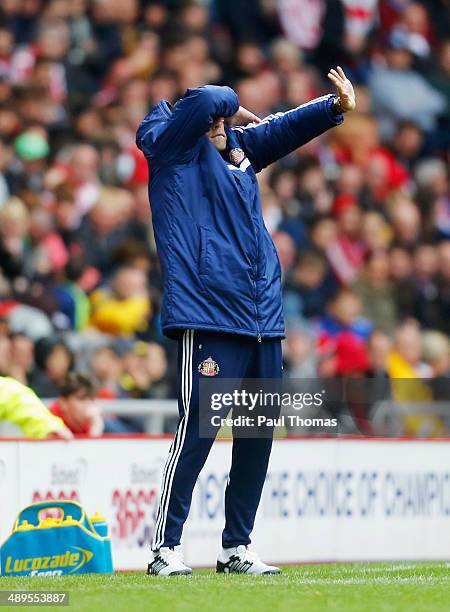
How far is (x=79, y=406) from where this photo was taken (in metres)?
9.27

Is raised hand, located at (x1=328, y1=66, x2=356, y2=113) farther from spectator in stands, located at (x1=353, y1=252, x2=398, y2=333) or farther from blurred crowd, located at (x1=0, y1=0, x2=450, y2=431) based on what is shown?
spectator in stands, located at (x1=353, y1=252, x2=398, y2=333)

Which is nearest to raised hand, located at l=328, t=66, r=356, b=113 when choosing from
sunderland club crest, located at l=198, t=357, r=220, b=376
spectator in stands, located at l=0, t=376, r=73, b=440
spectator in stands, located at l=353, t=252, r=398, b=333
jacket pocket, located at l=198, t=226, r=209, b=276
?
jacket pocket, located at l=198, t=226, r=209, b=276

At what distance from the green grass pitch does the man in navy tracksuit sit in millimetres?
314

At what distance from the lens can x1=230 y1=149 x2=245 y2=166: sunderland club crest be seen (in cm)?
650

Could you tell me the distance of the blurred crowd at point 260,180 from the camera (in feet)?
36.4

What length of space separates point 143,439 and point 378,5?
8.87 m

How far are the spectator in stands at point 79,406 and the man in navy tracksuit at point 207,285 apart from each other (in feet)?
9.41

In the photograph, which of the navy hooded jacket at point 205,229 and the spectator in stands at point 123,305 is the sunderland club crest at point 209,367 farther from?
the spectator in stands at point 123,305

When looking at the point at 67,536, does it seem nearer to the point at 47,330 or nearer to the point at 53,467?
the point at 53,467

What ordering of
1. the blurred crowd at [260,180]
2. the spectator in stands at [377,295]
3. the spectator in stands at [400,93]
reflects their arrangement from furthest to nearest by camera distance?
1. the spectator in stands at [400,93]
2. the spectator in stands at [377,295]
3. the blurred crowd at [260,180]

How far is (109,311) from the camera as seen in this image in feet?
37.0

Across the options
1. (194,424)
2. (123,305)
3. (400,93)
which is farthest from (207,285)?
(400,93)

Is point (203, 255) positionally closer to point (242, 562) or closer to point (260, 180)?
point (242, 562)

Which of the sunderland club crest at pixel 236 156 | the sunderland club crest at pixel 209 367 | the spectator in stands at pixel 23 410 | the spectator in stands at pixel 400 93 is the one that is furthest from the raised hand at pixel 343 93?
the spectator in stands at pixel 400 93
